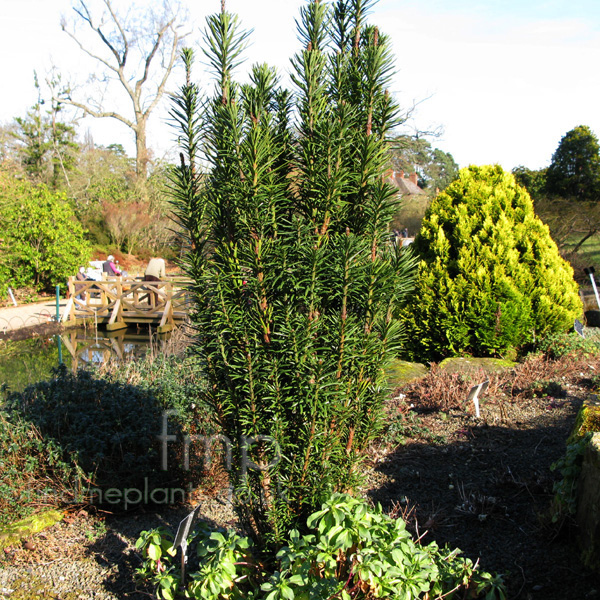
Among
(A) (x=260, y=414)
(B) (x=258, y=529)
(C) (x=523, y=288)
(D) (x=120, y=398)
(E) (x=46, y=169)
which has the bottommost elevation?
(B) (x=258, y=529)

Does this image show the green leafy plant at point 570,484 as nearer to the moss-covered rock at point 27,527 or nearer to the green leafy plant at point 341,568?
the green leafy plant at point 341,568

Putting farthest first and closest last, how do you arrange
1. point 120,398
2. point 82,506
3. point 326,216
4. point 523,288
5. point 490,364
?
point 523,288, point 490,364, point 120,398, point 82,506, point 326,216

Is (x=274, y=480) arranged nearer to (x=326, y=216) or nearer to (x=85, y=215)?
(x=326, y=216)

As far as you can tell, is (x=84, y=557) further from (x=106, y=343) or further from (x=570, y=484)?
(x=106, y=343)

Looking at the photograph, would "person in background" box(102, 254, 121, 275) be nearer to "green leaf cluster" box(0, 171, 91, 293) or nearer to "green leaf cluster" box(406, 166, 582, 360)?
"green leaf cluster" box(0, 171, 91, 293)

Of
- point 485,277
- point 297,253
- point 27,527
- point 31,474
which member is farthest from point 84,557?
point 485,277

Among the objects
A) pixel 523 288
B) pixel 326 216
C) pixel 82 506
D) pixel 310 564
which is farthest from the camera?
pixel 523 288

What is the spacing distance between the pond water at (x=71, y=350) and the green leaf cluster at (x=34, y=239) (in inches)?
214

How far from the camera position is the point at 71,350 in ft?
36.9

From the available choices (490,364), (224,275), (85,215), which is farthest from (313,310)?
(85,215)

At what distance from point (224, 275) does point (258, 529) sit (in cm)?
114

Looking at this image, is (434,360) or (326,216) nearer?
(326,216)

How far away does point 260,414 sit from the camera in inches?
88.4

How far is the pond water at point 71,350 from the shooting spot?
904cm
